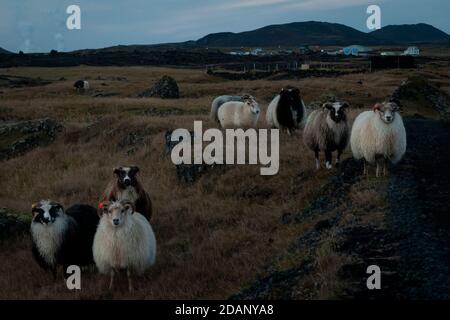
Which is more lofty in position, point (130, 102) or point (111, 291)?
point (130, 102)

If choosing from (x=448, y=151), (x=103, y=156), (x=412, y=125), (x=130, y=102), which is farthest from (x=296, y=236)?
(x=130, y=102)

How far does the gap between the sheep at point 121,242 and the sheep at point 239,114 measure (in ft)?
39.7

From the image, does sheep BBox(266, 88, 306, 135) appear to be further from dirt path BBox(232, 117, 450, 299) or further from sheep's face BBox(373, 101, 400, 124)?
sheep's face BBox(373, 101, 400, 124)

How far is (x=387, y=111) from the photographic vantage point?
13.9 m

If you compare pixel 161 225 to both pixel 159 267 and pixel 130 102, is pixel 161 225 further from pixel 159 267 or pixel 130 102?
pixel 130 102

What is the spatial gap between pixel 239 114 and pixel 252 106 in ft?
3.09

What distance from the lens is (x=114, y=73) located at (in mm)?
95875

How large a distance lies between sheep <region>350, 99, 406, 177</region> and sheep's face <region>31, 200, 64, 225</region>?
753cm

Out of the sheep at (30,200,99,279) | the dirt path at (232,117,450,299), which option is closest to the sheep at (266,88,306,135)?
the dirt path at (232,117,450,299)

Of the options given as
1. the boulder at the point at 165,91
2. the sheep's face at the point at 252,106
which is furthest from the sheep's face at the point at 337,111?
the boulder at the point at 165,91

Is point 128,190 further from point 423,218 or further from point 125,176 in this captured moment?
point 423,218

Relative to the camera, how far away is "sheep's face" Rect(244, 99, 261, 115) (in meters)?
23.1

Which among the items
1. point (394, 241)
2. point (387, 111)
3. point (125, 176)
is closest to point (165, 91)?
point (125, 176)
